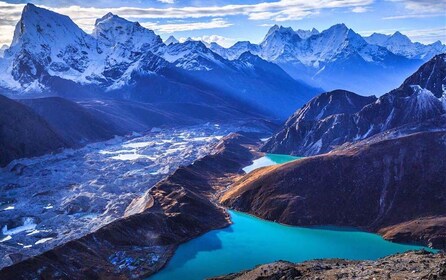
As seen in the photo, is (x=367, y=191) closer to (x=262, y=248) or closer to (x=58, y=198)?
(x=262, y=248)

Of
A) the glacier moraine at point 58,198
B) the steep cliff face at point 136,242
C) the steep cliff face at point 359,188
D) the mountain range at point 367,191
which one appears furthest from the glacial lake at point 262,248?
the glacier moraine at point 58,198

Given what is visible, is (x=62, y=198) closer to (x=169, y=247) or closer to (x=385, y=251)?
(x=169, y=247)

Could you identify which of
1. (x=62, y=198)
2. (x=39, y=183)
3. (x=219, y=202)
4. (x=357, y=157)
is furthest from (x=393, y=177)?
(x=39, y=183)

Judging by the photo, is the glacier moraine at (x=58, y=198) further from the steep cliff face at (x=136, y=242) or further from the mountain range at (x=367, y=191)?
the mountain range at (x=367, y=191)

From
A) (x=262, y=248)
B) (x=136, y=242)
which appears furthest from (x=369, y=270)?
(x=136, y=242)

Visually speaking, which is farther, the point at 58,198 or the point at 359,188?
the point at 58,198

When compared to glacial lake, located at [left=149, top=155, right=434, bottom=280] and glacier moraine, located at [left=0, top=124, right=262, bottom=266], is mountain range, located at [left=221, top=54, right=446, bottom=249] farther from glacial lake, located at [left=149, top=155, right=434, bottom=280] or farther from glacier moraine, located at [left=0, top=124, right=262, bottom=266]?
glacier moraine, located at [left=0, top=124, right=262, bottom=266]

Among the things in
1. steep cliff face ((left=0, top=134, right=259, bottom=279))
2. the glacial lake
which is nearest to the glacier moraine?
steep cliff face ((left=0, top=134, right=259, bottom=279))
